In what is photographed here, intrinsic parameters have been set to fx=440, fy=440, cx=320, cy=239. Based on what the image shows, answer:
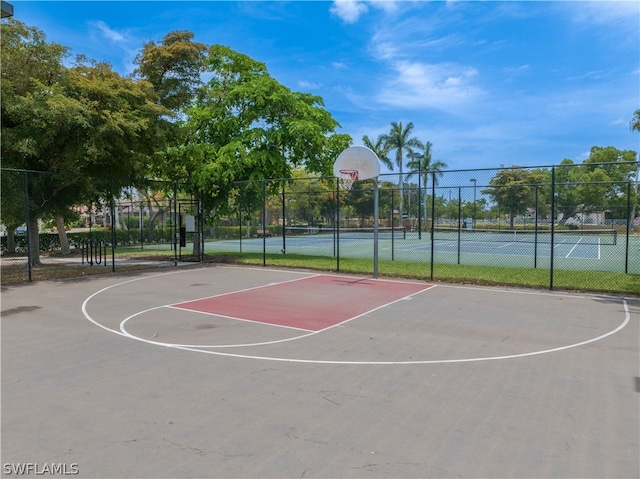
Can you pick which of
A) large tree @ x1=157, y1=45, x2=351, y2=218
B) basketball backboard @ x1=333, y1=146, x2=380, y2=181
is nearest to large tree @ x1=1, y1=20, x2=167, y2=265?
large tree @ x1=157, y1=45, x2=351, y2=218

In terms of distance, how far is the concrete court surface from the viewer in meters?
3.28

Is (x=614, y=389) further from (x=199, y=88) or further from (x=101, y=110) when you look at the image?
(x=199, y=88)

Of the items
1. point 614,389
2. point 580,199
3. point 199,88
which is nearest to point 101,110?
point 199,88

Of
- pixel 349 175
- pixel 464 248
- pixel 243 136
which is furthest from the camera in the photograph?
pixel 464 248

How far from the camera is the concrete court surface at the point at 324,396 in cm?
328

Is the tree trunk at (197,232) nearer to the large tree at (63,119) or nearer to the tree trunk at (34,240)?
the large tree at (63,119)

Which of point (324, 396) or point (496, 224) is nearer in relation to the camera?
point (324, 396)

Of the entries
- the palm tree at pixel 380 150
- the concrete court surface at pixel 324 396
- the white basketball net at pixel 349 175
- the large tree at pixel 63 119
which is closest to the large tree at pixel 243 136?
the large tree at pixel 63 119

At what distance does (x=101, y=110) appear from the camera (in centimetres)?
1377

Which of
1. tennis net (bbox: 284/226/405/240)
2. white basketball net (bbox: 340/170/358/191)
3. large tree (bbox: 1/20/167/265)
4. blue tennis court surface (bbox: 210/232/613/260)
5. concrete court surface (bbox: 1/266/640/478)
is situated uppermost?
large tree (bbox: 1/20/167/265)

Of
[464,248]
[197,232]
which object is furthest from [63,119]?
[464,248]

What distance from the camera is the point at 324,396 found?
4.48m

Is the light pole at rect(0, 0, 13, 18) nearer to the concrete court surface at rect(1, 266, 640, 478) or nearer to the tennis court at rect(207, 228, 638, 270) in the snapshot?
the concrete court surface at rect(1, 266, 640, 478)

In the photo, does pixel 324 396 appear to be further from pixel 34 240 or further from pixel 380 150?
pixel 380 150
